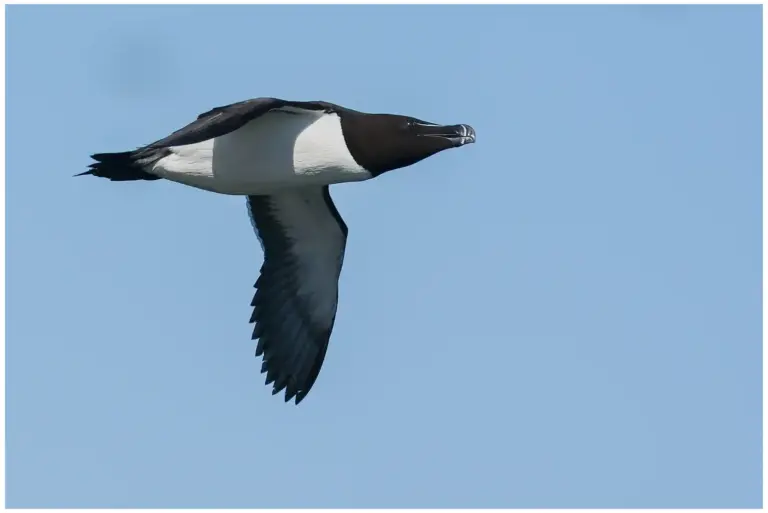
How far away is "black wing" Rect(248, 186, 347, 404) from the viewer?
16.6 m

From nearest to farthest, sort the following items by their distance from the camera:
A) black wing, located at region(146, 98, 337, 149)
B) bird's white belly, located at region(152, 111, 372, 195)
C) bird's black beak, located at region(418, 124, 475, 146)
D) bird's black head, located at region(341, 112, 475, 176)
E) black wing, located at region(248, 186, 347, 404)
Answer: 1. black wing, located at region(146, 98, 337, 149)
2. bird's black beak, located at region(418, 124, 475, 146)
3. bird's black head, located at region(341, 112, 475, 176)
4. bird's white belly, located at region(152, 111, 372, 195)
5. black wing, located at region(248, 186, 347, 404)

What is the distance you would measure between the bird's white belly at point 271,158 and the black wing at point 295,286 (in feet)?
5.67

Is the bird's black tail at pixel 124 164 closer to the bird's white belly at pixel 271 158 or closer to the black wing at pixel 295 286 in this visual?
the bird's white belly at pixel 271 158

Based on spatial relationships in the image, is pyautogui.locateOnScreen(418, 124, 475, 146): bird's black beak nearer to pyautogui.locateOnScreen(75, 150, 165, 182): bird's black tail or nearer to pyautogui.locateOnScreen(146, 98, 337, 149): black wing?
pyautogui.locateOnScreen(146, 98, 337, 149): black wing

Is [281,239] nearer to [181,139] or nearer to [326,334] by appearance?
[326,334]

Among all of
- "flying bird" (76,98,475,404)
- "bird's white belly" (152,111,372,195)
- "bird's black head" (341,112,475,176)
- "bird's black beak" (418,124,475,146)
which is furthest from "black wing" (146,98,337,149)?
"bird's black beak" (418,124,475,146)

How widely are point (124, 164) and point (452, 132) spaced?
304 cm

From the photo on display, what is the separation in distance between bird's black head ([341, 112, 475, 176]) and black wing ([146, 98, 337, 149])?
2.21 ft

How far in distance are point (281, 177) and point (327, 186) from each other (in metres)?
1.90

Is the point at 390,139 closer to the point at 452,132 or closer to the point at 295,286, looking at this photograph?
the point at 452,132

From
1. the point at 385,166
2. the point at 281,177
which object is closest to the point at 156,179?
the point at 281,177

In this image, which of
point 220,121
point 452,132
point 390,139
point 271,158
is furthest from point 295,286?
point 220,121

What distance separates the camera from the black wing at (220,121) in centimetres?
1287

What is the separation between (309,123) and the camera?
48.2 feet
